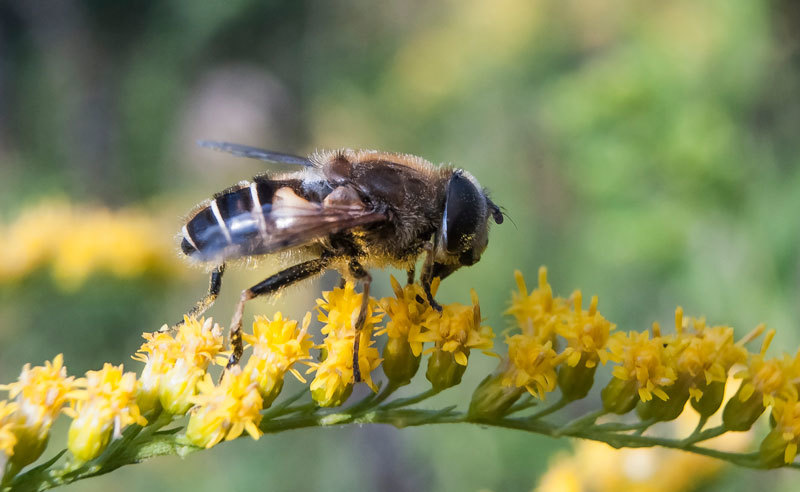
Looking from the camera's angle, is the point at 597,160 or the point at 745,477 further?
the point at 597,160

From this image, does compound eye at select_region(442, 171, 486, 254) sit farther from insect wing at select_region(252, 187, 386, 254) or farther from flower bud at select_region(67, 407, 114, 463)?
flower bud at select_region(67, 407, 114, 463)

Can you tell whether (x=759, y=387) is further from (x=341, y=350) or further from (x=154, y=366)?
(x=154, y=366)

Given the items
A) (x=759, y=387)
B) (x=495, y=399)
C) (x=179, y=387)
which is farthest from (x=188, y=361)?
(x=759, y=387)

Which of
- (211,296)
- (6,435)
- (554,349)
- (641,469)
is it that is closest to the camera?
(6,435)

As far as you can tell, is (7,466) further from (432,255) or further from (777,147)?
(777,147)

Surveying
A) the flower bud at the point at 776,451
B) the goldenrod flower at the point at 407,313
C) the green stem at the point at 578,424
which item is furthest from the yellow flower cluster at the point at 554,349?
the flower bud at the point at 776,451

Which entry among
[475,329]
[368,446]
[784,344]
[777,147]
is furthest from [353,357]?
[777,147]
